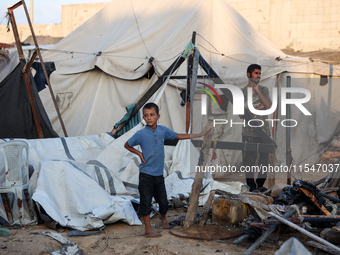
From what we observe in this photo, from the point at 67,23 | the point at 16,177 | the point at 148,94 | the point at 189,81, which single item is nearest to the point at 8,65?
the point at 148,94

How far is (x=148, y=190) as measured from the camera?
4266 mm

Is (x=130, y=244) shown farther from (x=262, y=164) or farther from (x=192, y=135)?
(x=262, y=164)

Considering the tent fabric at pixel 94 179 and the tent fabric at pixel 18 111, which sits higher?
the tent fabric at pixel 18 111

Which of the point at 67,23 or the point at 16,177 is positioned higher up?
the point at 67,23

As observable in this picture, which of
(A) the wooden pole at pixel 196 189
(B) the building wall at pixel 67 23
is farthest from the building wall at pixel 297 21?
(A) the wooden pole at pixel 196 189

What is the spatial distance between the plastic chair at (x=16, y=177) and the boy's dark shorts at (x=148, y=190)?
118 centimetres

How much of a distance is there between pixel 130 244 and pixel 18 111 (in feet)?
14.2

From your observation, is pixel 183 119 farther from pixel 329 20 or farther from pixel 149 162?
pixel 329 20

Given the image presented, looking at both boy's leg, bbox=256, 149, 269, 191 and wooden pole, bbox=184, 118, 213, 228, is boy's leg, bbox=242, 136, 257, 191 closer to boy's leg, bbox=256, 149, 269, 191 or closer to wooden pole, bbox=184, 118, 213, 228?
boy's leg, bbox=256, 149, 269, 191

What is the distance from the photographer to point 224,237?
4082 millimetres

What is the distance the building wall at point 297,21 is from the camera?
12117 millimetres

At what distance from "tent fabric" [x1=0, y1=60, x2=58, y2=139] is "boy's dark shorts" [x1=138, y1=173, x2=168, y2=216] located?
3760mm

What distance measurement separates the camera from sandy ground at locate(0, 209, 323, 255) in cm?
375

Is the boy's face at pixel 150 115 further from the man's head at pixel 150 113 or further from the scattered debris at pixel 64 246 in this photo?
the scattered debris at pixel 64 246
